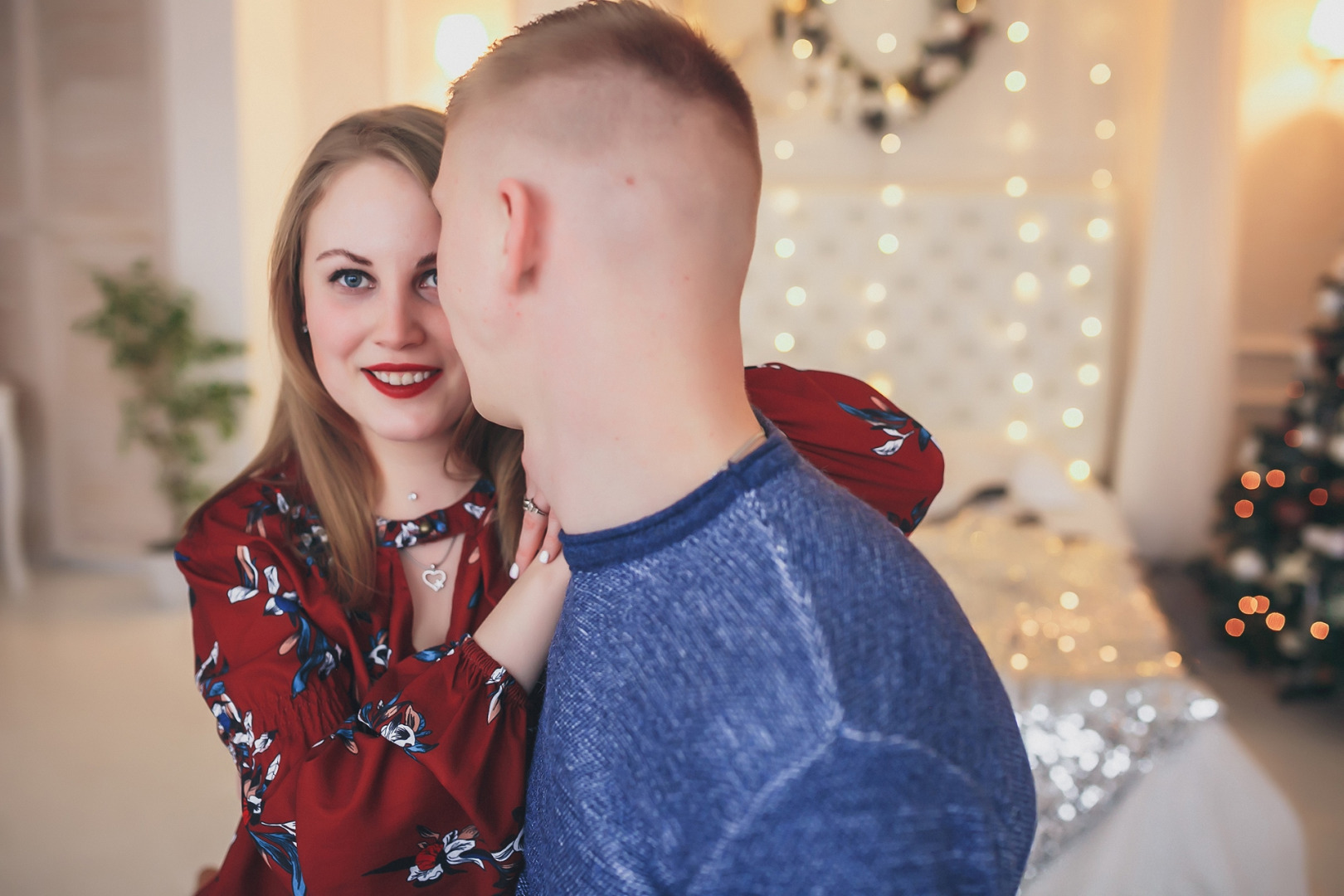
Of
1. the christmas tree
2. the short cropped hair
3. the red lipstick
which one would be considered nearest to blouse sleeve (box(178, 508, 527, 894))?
the red lipstick

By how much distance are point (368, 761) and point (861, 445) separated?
1.77ft

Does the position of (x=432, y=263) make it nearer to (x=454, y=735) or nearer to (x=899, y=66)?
(x=454, y=735)

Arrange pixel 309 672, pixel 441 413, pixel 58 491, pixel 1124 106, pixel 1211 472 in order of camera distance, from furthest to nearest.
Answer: pixel 58 491
pixel 1124 106
pixel 1211 472
pixel 441 413
pixel 309 672

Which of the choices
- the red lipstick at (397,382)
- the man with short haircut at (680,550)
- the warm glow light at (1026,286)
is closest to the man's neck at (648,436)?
the man with short haircut at (680,550)

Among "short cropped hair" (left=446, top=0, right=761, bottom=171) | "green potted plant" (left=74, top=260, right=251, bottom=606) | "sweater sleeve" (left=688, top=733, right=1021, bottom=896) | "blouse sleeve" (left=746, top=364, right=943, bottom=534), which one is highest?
"short cropped hair" (left=446, top=0, right=761, bottom=171)

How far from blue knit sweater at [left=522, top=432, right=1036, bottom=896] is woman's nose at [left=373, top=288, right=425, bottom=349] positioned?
42 centimetres

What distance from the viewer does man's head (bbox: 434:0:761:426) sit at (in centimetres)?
63

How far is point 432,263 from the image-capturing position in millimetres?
996

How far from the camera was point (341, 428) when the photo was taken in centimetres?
111

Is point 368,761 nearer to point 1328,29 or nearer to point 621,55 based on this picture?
point 621,55

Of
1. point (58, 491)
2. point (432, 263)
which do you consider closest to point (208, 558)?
point (432, 263)

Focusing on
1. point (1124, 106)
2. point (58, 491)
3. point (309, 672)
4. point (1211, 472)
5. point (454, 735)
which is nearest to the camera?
point (454, 735)

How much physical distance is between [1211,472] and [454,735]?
3.43 m

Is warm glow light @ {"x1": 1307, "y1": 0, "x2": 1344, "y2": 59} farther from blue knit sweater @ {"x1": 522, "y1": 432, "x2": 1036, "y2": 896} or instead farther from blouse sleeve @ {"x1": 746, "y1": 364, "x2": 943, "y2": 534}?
blue knit sweater @ {"x1": 522, "y1": 432, "x2": 1036, "y2": 896}
